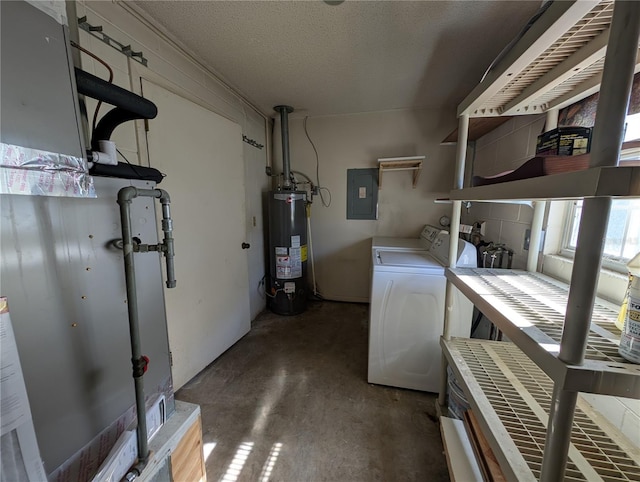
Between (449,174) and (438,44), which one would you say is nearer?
(438,44)

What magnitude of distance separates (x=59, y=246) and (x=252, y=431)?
1.42 m

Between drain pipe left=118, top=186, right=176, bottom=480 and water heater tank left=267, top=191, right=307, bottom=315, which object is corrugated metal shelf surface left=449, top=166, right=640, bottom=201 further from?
water heater tank left=267, top=191, right=307, bottom=315

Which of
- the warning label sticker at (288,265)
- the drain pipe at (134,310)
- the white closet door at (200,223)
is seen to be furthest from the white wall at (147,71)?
the drain pipe at (134,310)

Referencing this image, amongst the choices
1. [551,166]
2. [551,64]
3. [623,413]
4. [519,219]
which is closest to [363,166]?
[519,219]

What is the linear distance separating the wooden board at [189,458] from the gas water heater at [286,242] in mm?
1880

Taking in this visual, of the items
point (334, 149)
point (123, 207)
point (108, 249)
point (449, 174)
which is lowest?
point (108, 249)

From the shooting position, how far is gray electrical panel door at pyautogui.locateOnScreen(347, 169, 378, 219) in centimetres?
291

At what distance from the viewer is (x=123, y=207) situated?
2.08 ft

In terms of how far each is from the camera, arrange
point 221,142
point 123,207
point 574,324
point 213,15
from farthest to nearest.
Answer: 1. point 221,142
2. point 213,15
3. point 123,207
4. point 574,324

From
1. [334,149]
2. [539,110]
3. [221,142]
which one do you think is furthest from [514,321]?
[334,149]

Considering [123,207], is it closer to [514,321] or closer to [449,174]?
[514,321]

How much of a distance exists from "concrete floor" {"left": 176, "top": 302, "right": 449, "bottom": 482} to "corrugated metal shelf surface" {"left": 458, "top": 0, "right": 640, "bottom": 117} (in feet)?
5.89

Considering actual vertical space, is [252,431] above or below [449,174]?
below

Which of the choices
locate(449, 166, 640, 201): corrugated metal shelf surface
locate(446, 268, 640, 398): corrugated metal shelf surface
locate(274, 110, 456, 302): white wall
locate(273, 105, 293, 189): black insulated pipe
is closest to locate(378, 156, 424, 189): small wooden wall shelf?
locate(274, 110, 456, 302): white wall
